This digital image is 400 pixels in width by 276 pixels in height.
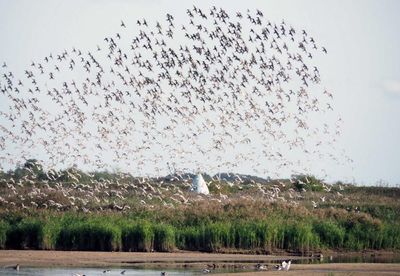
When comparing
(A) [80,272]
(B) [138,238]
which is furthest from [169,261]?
(A) [80,272]

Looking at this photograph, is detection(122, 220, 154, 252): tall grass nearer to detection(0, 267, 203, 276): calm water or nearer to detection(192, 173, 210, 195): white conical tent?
detection(0, 267, 203, 276): calm water

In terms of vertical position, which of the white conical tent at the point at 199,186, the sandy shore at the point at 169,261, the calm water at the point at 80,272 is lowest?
the calm water at the point at 80,272

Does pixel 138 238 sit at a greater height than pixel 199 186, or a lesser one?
lesser

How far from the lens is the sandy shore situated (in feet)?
121

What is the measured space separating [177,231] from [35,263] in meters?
7.78

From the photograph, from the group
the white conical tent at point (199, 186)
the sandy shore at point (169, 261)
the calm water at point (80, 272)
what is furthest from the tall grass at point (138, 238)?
the white conical tent at point (199, 186)

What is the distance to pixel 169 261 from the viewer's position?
1619 inches

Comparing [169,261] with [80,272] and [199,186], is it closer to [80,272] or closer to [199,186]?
[80,272]

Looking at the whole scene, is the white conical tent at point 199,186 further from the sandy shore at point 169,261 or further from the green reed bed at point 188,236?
the sandy shore at point 169,261

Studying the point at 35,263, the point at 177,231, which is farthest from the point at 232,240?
the point at 35,263

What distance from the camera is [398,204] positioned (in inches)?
2392

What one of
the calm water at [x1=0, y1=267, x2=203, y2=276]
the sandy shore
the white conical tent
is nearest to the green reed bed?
the sandy shore

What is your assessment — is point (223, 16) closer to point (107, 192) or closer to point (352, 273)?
point (352, 273)

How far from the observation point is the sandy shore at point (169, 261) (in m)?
36.9
